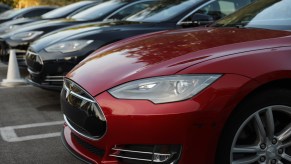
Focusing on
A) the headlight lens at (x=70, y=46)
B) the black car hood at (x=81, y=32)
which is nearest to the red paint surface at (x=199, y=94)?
the headlight lens at (x=70, y=46)

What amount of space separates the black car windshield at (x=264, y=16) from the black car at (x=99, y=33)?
102cm

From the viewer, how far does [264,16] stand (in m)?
3.79

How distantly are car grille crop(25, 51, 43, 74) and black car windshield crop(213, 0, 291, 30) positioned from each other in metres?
2.29

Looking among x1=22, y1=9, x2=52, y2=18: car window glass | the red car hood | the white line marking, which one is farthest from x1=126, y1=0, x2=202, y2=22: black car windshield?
x1=22, y1=9, x2=52, y2=18: car window glass

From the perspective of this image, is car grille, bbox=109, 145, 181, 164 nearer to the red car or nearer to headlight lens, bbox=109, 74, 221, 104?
the red car

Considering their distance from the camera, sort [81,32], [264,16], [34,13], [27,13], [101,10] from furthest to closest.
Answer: [34,13] < [27,13] < [101,10] < [81,32] < [264,16]

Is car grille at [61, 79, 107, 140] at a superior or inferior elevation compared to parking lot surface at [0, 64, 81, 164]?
superior

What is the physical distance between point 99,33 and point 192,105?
10.6ft

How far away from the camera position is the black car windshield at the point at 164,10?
19.7 feet

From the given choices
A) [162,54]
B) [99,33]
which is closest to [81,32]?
[99,33]

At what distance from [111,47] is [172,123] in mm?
1467

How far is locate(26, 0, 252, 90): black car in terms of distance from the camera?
5254mm

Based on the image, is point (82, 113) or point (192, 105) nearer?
point (192, 105)

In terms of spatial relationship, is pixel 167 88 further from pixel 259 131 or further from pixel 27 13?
pixel 27 13
